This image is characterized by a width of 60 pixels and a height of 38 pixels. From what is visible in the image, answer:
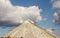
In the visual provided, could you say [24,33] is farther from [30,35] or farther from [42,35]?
[42,35]

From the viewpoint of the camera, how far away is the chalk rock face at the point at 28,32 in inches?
218

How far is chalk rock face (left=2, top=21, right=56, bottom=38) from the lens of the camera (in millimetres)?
5543

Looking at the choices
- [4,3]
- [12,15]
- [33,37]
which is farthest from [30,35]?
[4,3]

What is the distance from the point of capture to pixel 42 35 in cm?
555

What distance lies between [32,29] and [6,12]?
3.23 ft

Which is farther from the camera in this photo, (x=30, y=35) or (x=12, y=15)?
(x=12, y=15)

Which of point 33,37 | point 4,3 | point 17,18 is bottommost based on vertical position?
point 33,37

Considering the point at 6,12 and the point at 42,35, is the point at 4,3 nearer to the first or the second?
the point at 6,12

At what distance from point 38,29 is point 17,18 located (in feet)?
2.50

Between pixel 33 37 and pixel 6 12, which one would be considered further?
pixel 6 12

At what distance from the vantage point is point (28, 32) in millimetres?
5590

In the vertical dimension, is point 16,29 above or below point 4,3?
below

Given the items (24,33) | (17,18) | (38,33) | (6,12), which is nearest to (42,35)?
(38,33)

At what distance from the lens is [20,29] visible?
5.63 meters
